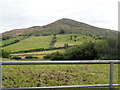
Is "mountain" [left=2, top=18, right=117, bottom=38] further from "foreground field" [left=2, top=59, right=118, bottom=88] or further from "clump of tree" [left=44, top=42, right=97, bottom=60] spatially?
"foreground field" [left=2, top=59, right=118, bottom=88]

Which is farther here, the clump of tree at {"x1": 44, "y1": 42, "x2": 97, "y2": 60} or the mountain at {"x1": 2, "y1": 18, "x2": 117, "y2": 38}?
the mountain at {"x1": 2, "y1": 18, "x2": 117, "y2": 38}

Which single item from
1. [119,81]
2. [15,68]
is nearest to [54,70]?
[15,68]

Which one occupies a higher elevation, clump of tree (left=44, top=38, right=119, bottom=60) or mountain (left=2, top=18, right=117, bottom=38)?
mountain (left=2, top=18, right=117, bottom=38)

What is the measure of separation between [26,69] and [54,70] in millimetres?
725

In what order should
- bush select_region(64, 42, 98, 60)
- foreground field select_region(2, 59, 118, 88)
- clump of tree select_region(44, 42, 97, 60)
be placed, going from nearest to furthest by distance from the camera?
1. foreground field select_region(2, 59, 118, 88)
2. bush select_region(64, 42, 98, 60)
3. clump of tree select_region(44, 42, 97, 60)

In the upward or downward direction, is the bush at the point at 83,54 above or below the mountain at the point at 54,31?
below

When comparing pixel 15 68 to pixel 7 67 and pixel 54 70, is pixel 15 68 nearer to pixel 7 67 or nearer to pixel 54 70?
pixel 7 67

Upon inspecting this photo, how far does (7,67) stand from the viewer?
486 centimetres

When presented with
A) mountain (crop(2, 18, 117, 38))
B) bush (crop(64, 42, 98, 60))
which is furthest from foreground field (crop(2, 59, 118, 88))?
mountain (crop(2, 18, 117, 38))

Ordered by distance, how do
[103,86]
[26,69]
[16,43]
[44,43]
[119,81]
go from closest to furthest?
[103,86] → [119,81] → [26,69] → [16,43] → [44,43]

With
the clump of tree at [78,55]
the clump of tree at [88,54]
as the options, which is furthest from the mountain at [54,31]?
the clump of tree at [78,55]

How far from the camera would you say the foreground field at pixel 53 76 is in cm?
400

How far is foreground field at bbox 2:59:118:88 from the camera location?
4.00 metres

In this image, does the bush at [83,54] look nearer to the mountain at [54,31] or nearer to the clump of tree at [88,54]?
the clump of tree at [88,54]
